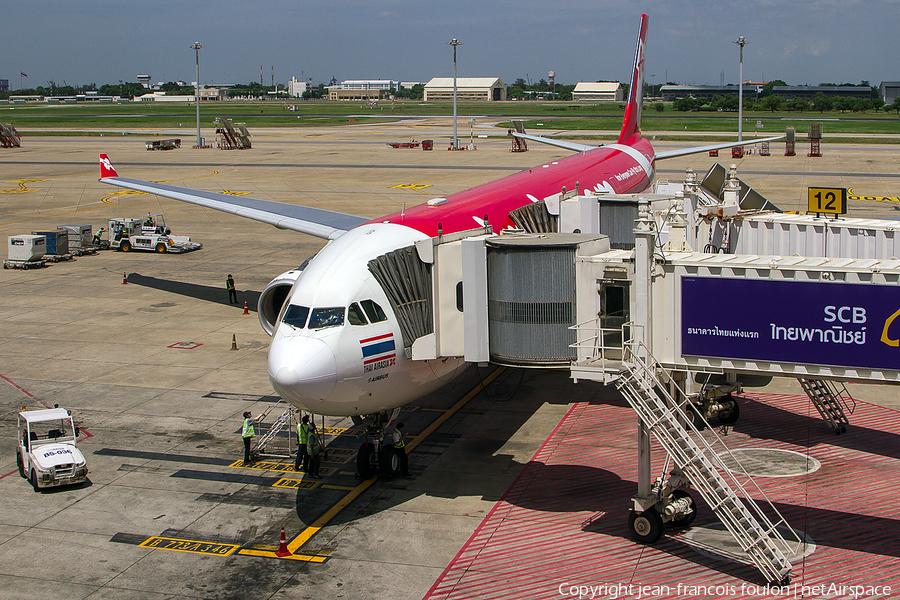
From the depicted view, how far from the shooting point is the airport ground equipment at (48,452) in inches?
858

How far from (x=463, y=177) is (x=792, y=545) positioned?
228ft

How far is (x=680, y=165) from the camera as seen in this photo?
95375 millimetres

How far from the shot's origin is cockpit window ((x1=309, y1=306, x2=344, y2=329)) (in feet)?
65.6

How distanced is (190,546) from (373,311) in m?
6.31

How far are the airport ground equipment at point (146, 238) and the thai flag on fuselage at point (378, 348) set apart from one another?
36.2 m

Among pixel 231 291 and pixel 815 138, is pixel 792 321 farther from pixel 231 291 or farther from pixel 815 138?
pixel 815 138

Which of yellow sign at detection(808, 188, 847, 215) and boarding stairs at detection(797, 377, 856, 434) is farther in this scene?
yellow sign at detection(808, 188, 847, 215)

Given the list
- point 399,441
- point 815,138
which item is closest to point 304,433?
point 399,441

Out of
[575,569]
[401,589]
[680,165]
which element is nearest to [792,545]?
[575,569]

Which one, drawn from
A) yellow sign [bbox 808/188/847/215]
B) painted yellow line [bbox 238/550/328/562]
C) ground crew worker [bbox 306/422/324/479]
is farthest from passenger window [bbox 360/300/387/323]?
yellow sign [bbox 808/188/847/215]

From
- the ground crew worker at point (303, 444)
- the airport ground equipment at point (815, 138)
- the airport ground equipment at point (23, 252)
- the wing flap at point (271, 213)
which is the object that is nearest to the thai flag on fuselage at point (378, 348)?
the ground crew worker at point (303, 444)

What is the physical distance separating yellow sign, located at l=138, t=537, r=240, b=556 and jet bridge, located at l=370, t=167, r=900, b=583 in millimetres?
5841

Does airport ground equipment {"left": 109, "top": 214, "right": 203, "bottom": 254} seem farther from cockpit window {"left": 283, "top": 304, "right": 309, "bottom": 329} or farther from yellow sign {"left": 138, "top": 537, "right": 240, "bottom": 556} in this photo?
yellow sign {"left": 138, "top": 537, "right": 240, "bottom": 556}

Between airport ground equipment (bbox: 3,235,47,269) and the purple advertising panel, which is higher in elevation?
the purple advertising panel
